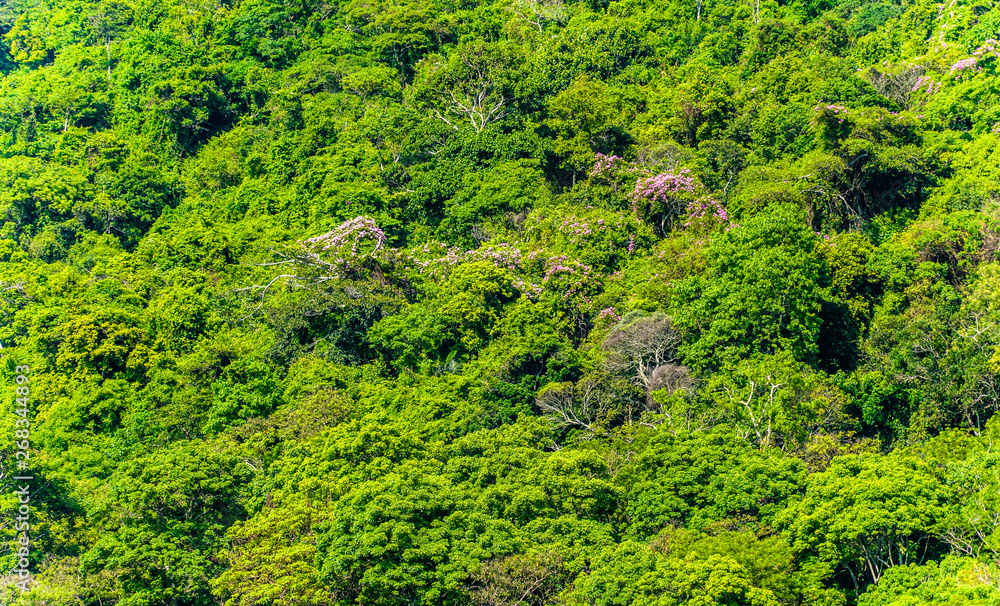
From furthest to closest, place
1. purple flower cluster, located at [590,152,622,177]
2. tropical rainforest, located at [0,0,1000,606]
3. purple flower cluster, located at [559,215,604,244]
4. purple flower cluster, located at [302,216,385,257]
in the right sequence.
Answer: purple flower cluster, located at [590,152,622,177], purple flower cluster, located at [302,216,385,257], purple flower cluster, located at [559,215,604,244], tropical rainforest, located at [0,0,1000,606]

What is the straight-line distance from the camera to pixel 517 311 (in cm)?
Answer: 3697

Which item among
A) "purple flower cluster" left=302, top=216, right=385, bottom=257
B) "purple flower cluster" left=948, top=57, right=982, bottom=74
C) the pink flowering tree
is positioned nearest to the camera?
the pink flowering tree

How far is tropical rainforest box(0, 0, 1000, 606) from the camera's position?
2441 centimetres

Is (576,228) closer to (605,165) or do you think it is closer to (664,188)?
(664,188)

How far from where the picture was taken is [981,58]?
43.7m

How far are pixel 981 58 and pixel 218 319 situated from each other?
121 feet

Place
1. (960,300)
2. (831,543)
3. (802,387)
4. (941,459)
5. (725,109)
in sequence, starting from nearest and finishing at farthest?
(831,543) → (941,459) → (802,387) → (960,300) → (725,109)

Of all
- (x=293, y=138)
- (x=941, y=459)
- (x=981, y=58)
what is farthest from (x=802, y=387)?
(x=293, y=138)

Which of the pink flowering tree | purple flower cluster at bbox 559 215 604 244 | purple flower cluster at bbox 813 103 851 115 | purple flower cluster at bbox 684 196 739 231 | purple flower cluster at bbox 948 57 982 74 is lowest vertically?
the pink flowering tree

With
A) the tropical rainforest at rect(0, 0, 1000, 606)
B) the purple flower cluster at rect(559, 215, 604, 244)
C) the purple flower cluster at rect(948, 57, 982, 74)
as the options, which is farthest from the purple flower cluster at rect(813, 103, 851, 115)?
the purple flower cluster at rect(559, 215, 604, 244)

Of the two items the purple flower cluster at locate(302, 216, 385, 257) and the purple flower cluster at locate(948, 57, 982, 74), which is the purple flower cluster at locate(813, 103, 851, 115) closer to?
the purple flower cluster at locate(948, 57, 982, 74)

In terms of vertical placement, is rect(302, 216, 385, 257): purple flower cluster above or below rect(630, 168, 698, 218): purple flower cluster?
below

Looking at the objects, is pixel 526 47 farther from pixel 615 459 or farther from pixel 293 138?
pixel 615 459

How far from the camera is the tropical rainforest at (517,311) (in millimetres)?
24406
